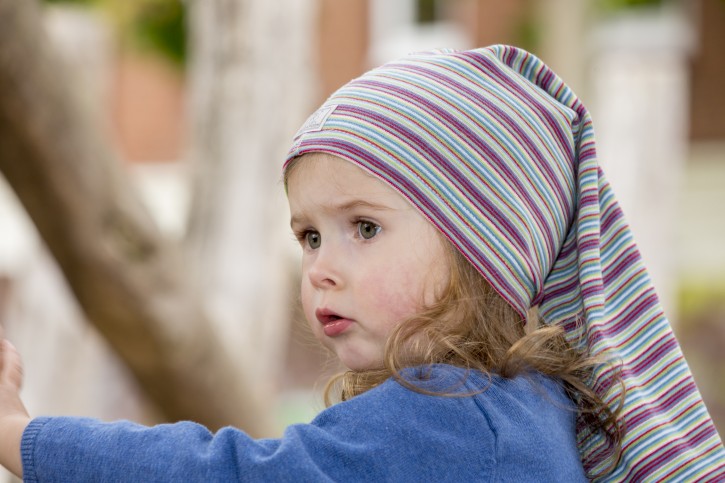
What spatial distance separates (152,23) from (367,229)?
8036 millimetres

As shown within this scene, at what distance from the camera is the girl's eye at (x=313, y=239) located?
5.75 feet

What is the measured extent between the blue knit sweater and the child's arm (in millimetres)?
27

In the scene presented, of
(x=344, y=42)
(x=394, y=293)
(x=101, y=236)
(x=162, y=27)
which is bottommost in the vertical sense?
(x=344, y=42)

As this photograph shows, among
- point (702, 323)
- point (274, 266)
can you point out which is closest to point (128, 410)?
point (274, 266)

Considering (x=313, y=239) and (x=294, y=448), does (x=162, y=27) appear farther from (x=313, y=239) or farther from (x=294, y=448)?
(x=294, y=448)

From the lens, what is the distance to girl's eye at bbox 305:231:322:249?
1.75 metres

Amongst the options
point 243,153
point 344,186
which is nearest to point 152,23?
point 243,153

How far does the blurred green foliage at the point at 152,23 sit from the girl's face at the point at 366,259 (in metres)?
6.89

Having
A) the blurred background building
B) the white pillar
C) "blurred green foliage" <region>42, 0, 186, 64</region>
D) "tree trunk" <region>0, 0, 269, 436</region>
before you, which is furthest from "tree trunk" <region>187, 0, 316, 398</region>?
"blurred green foliage" <region>42, 0, 186, 64</region>

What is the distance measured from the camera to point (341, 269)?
1667mm

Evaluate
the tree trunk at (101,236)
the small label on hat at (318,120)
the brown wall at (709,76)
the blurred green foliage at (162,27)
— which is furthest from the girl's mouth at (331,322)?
the brown wall at (709,76)

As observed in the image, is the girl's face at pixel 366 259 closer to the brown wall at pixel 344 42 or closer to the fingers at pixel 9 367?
the fingers at pixel 9 367

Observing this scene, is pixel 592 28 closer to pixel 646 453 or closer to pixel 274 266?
pixel 274 266

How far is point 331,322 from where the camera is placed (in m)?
1.71
